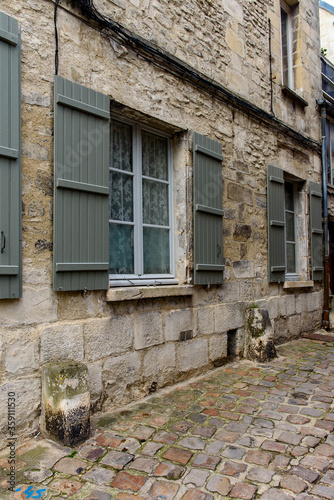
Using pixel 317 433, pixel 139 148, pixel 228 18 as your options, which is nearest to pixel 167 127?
pixel 139 148

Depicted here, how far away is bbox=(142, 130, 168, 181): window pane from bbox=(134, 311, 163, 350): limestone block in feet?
4.21

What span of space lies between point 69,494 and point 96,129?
90.5 inches

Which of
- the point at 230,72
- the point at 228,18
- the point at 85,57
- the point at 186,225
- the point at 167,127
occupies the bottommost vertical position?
the point at 186,225

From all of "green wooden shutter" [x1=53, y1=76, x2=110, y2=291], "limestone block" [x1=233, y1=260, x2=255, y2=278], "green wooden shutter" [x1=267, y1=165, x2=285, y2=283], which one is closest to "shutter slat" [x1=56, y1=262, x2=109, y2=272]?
"green wooden shutter" [x1=53, y1=76, x2=110, y2=291]

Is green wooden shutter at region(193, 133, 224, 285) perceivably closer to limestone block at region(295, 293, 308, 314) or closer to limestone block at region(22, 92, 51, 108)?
limestone block at region(22, 92, 51, 108)

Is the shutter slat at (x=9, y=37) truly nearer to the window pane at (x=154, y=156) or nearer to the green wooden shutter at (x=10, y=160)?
the green wooden shutter at (x=10, y=160)

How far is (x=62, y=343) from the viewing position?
8.56ft

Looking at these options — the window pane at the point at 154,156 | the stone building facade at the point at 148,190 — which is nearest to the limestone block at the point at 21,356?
the stone building facade at the point at 148,190

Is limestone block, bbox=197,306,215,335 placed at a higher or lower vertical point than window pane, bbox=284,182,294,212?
lower

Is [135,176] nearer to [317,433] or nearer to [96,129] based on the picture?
[96,129]

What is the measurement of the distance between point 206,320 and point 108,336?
1276 mm

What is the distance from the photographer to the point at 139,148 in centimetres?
345

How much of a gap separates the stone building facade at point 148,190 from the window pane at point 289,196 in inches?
11.5

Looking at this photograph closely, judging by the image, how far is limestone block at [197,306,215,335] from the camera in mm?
3796
